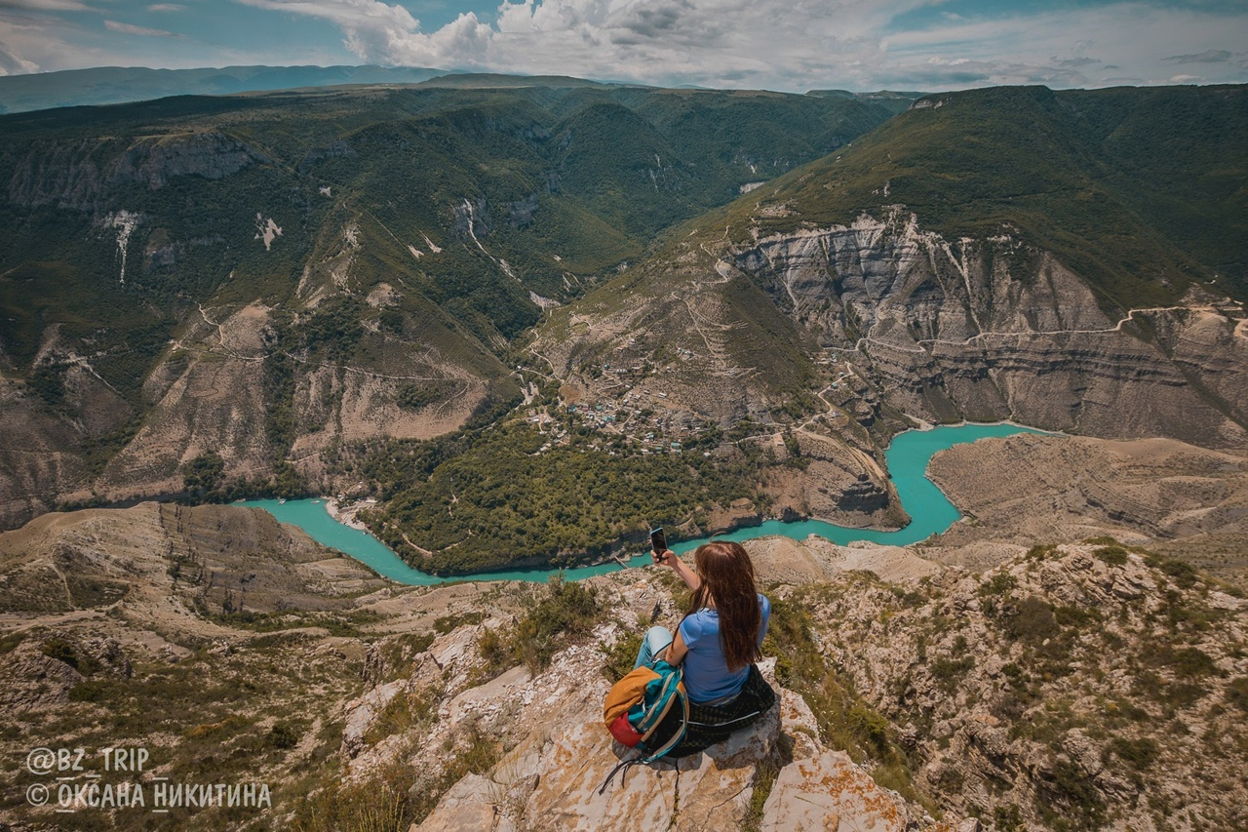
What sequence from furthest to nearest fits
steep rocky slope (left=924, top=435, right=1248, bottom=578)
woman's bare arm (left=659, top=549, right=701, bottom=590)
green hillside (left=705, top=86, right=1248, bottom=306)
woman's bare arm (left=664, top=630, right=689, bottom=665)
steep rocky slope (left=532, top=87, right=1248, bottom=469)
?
1. green hillside (left=705, top=86, right=1248, bottom=306)
2. steep rocky slope (left=532, top=87, right=1248, bottom=469)
3. steep rocky slope (left=924, top=435, right=1248, bottom=578)
4. woman's bare arm (left=659, top=549, right=701, bottom=590)
5. woman's bare arm (left=664, top=630, right=689, bottom=665)

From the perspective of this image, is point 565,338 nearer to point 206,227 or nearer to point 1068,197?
point 206,227

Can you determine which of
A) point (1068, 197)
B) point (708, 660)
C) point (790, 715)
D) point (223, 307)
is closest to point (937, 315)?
point (1068, 197)

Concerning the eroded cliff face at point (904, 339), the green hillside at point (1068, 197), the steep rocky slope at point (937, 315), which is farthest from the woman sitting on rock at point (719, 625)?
the green hillside at point (1068, 197)

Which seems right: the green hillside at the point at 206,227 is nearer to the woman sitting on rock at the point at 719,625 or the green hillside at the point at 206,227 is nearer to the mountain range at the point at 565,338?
the mountain range at the point at 565,338

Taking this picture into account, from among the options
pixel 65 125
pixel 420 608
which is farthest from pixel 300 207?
pixel 420 608

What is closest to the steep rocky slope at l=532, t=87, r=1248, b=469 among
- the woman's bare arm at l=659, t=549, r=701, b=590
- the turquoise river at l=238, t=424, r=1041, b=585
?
the turquoise river at l=238, t=424, r=1041, b=585

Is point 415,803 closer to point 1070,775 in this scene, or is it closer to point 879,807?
point 879,807

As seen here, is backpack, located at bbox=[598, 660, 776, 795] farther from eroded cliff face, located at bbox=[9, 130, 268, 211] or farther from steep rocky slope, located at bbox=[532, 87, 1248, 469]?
eroded cliff face, located at bbox=[9, 130, 268, 211]
